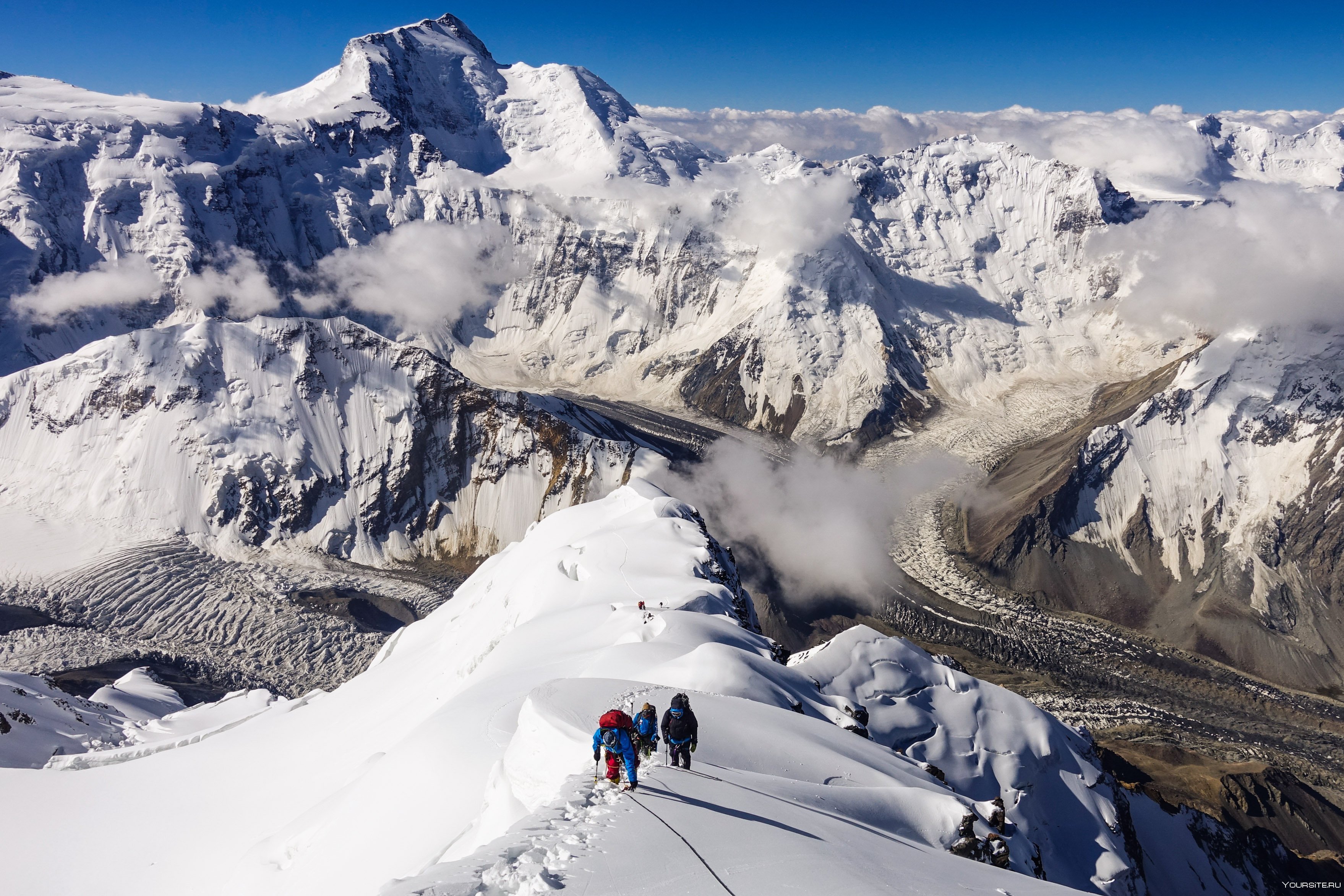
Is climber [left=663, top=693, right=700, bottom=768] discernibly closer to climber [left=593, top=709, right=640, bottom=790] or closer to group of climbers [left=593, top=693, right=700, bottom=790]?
group of climbers [left=593, top=693, right=700, bottom=790]

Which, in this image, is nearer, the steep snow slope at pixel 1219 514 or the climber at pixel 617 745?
the climber at pixel 617 745

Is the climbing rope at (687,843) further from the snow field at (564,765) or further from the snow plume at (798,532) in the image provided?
the snow plume at (798,532)

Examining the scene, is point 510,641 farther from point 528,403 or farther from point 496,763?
point 528,403

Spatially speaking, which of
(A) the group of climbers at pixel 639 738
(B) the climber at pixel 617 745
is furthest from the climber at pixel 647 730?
(B) the climber at pixel 617 745

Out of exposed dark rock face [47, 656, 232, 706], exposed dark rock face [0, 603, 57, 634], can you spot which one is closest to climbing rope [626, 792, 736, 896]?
exposed dark rock face [47, 656, 232, 706]

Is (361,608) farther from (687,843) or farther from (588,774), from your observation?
(687,843)
